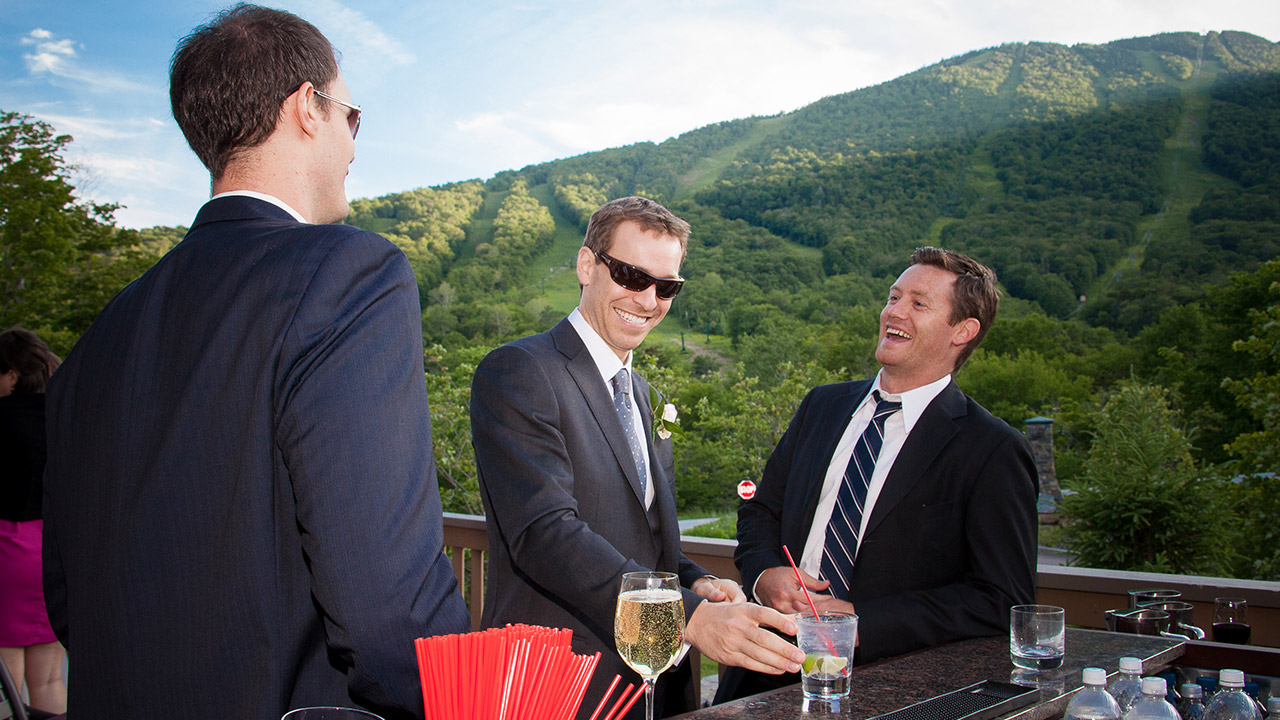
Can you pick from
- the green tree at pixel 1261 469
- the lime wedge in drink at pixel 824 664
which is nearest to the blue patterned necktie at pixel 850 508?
the lime wedge in drink at pixel 824 664

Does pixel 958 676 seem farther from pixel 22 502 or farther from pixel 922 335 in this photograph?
pixel 22 502

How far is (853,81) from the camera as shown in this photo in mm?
87250

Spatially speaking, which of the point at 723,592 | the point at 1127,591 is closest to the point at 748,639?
the point at 723,592

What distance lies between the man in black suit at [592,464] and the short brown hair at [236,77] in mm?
1026

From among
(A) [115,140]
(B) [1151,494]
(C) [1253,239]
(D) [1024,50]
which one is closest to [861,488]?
(B) [1151,494]

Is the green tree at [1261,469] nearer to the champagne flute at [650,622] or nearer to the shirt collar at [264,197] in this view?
the champagne flute at [650,622]

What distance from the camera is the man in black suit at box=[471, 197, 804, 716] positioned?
187cm

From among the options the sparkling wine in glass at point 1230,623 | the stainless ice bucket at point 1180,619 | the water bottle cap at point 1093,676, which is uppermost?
the water bottle cap at point 1093,676

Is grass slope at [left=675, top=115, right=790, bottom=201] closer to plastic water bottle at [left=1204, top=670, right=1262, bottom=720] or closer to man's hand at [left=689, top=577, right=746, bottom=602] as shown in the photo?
man's hand at [left=689, top=577, right=746, bottom=602]

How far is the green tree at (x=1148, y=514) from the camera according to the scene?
9.13 meters

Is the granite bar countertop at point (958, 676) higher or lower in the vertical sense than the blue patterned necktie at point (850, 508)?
lower

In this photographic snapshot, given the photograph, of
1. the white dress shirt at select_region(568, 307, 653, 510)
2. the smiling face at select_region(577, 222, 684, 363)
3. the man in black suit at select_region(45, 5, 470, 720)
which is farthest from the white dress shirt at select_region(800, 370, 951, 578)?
the man in black suit at select_region(45, 5, 470, 720)

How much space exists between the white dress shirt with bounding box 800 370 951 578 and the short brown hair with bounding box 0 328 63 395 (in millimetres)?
3949

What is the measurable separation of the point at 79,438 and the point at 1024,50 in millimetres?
102337
